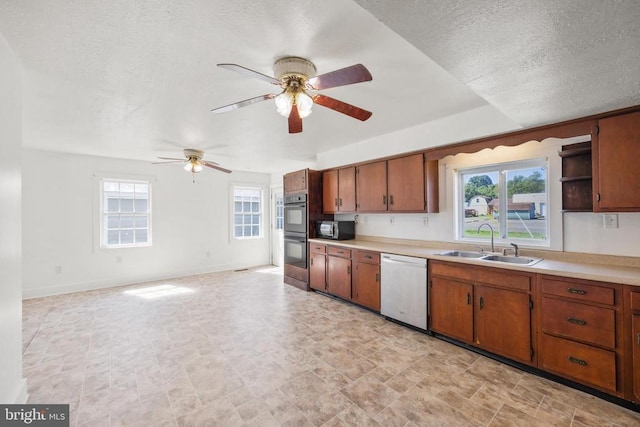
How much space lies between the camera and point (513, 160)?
118 inches

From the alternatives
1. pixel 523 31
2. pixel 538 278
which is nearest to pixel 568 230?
pixel 538 278

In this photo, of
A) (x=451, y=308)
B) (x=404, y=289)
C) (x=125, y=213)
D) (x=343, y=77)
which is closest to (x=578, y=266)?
(x=451, y=308)

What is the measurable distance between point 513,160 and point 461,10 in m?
2.45

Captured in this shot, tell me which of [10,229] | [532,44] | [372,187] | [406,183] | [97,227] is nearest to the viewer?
[532,44]

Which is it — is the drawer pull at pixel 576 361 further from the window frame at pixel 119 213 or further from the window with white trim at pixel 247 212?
the window frame at pixel 119 213

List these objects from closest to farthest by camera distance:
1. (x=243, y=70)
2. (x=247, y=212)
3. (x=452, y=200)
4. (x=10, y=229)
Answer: (x=243, y=70) → (x=10, y=229) → (x=452, y=200) → (x=247, y=212)

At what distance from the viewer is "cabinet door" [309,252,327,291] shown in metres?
4.50

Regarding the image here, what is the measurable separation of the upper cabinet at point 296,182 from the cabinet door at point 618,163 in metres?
3.69

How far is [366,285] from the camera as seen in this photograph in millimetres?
3773

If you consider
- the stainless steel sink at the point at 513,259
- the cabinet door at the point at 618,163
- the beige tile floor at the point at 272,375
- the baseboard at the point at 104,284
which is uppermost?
the cabinet door at the point at 618,163

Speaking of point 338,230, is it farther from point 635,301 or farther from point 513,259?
point 635,301

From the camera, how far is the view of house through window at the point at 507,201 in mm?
2877

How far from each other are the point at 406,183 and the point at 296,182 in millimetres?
2190

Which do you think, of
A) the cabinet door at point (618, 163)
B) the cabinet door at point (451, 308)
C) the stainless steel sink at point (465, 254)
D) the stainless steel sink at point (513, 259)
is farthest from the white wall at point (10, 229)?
the cabinet door at point (618, 163)
